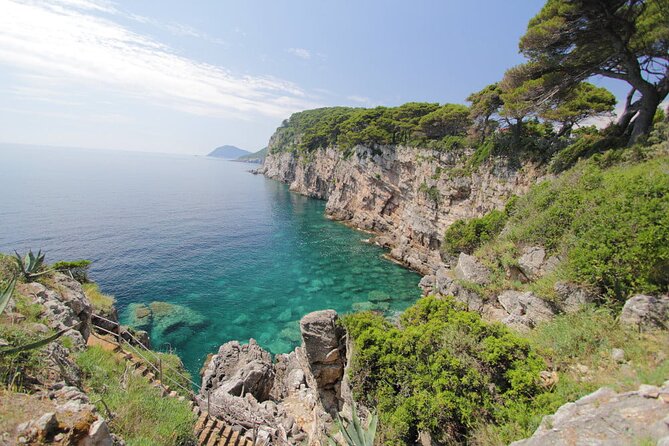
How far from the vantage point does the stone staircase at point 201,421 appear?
9.14 metres

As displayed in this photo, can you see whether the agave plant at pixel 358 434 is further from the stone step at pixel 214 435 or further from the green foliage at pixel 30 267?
the green foliage at pixel 30 267

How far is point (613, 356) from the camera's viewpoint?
252 inches

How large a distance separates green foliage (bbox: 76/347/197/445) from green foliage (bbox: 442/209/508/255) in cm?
1877

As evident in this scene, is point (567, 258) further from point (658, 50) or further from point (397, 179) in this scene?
point (397, 179)

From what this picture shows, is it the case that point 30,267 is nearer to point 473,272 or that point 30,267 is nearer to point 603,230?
point 473,272

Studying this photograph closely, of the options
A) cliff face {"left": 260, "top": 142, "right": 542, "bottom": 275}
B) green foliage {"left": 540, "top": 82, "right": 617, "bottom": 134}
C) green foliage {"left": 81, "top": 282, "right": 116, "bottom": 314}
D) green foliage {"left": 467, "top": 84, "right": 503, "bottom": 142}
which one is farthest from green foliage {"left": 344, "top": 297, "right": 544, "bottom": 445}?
green foliage {"left": 467, "top": 84, "right": 503, "bottom": 142}

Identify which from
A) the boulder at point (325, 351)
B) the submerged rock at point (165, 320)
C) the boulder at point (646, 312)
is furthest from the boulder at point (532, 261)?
the submerged rock at point (165, 320)

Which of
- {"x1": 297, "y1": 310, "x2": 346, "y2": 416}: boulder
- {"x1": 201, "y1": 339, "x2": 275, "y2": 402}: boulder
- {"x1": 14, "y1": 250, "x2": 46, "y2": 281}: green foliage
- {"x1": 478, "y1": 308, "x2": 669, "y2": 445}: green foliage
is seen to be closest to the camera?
{"x1": 478, "y1": 308, "x2": 669, "y2": 445}: green foliage

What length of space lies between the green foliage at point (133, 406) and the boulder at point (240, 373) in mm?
5445

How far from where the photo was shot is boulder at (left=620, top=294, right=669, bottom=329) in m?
6.83

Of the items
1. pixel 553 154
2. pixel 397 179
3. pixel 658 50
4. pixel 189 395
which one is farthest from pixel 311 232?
pixel 658 50

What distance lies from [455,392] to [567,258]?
6.89 meters

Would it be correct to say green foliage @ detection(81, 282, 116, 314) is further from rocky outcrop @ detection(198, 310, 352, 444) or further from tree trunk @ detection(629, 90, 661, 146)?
tree trunk @ detection(629, 90, 661, 146)

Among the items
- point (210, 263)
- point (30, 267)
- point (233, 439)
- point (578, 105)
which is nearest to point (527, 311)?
point (233, 439)
